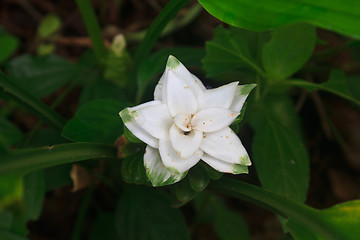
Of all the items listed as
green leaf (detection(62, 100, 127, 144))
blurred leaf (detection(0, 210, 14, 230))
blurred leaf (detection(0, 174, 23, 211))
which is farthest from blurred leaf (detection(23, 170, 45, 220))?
blurred leaf (detection(0, 174, 23, 211))

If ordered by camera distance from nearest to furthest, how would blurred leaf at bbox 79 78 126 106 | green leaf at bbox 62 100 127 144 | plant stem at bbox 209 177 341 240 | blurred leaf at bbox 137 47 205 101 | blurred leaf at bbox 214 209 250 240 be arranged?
plant stem at bbox 209 177 341 240 → green leaf at bbox 62 100 127 144 → blurred leaf at bbox 137 47 205 101 → blurred leaf at bbox 79 78 126 106 → blurred leaf at bbox 214 209 250 240

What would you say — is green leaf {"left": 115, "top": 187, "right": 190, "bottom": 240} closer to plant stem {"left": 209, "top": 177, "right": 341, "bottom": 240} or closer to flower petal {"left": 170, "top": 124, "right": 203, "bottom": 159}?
plant stem {"left": 209, "top": 177, "right": 341, "bottom": 240}

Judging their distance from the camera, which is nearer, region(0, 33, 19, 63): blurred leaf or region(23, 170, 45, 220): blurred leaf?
region(23, 170, 45, 220): blurred leaf

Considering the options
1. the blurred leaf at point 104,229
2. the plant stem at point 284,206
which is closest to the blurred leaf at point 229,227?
the blurred leaf at point 104,229

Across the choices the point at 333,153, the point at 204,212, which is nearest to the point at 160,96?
the point at 204,212

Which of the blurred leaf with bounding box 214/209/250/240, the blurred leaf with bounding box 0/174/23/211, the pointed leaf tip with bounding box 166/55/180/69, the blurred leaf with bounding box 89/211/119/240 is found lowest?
the blurred leaf with bounding box 214/209/250/240

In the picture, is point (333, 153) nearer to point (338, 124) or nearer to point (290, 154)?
point (338, 124)

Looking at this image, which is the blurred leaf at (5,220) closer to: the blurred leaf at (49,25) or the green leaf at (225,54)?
the green leaf at (225,54)

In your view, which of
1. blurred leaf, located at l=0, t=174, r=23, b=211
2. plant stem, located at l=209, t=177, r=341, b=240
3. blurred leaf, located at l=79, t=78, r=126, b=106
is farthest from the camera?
blurred leaf, located at l=79, t=78, r=126, b=106
